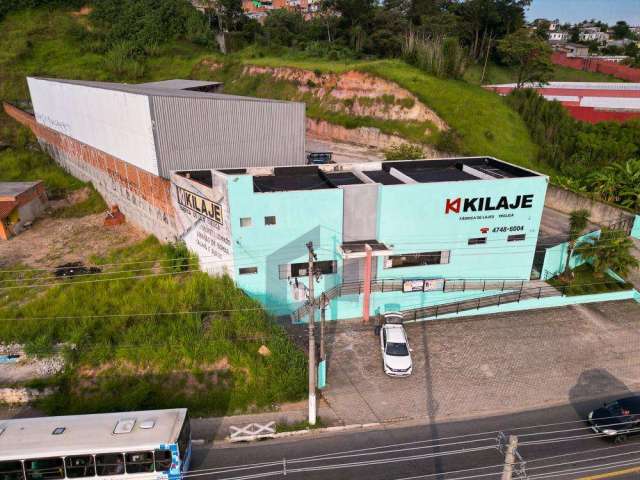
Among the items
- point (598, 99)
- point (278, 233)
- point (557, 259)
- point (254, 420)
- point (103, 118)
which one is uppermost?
point (103, 118)

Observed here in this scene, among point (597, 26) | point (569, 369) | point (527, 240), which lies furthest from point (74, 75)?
point (597, 26)

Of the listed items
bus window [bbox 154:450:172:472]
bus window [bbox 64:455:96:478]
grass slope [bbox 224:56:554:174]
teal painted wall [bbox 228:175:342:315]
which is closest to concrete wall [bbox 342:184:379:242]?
teal painted wall [bbox 228:175:342:315]

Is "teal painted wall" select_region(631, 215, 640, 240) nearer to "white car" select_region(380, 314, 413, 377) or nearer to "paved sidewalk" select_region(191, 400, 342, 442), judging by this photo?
"white car" select_region(380, 314, 413, 377)

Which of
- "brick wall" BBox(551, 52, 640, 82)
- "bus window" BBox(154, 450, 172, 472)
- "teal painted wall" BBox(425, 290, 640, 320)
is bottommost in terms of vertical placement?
"teal painted wall" BBox(425, 290, 640, 320)

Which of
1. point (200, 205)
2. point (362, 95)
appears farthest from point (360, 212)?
point (362, 95)

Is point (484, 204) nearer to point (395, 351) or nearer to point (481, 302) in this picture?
point (481, 302)

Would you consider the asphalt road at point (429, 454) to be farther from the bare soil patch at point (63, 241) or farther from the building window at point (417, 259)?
the bare soil patch at point (63, 241)
